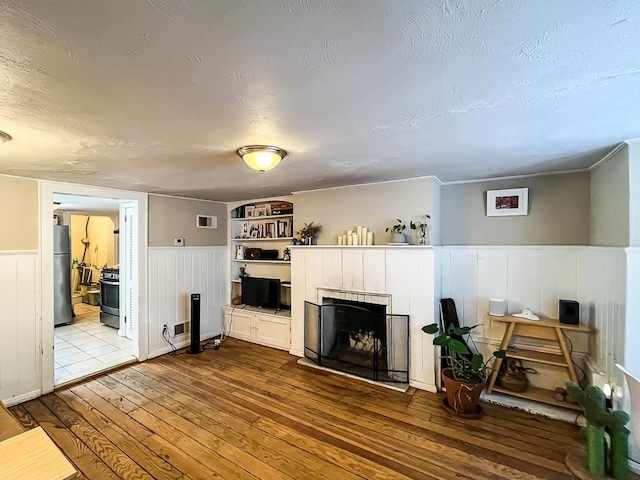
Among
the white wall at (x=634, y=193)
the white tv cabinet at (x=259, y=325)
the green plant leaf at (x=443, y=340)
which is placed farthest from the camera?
the white tv cabinet at (x=259, y=325)

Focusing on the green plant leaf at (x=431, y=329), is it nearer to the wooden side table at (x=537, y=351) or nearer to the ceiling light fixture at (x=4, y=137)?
the wooden side table at (x=537, y=351)

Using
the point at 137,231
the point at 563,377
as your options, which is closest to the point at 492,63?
the point at 563,377

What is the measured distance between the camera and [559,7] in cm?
89

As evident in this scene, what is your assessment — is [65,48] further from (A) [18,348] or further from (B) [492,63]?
(A) [18,348]

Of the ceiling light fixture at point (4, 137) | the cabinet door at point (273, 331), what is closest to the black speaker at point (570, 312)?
the cabinet door at point (273, 331)

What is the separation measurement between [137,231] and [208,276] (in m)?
1.31

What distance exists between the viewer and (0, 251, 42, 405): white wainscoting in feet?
10.0

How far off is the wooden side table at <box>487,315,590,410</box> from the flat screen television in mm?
2948

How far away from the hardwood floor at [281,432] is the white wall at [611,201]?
1.70 meters

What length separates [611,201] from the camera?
242 cm

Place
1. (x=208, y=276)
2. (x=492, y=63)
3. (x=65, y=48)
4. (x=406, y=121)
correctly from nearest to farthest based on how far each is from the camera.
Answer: (x=65, y=48) → (x=492, y=63) → (x=406, y=121) → (x=208, y=276)

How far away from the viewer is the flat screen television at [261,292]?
4777mm

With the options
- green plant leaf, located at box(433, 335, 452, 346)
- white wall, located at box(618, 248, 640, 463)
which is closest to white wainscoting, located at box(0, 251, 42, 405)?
green plant leaf, located at box(433, 335, 452, 346)

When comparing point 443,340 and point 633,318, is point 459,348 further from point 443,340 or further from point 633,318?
point 633,318
